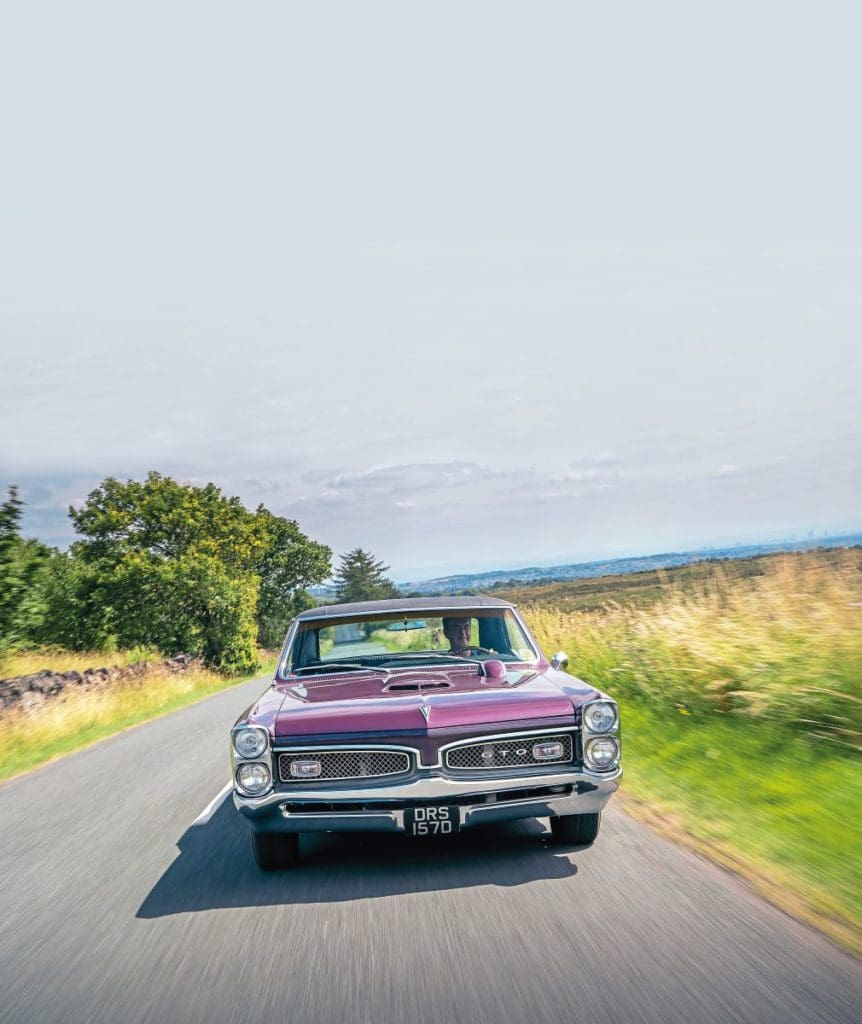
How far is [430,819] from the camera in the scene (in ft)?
15.1

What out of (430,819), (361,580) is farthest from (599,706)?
(361,580)

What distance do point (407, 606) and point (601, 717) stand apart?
218cm

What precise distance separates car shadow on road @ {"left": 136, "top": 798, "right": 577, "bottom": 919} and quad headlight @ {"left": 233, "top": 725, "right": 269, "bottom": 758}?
699 millimetres

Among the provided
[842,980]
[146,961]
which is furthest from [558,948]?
[146,961]

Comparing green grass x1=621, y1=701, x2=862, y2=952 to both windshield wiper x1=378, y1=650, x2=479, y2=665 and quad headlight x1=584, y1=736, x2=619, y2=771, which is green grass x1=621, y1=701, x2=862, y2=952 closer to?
quad headlight x1=584, y1=736, x2=619, y2=771

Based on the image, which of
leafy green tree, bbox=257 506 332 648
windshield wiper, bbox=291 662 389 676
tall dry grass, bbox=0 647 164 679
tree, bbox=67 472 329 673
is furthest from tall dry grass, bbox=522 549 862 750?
leafy green tree, bbox=257 506 332 648

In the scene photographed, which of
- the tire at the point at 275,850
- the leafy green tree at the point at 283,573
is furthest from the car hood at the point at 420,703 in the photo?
the leafy green tree at the point at 283,573

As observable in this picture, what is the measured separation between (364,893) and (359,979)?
1.10 meters

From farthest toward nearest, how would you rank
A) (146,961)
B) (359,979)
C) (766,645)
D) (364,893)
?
(766,645), (364,893), (146,961), (359,979)

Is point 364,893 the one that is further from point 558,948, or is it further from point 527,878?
point 558,948

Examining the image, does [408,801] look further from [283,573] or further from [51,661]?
[283,573]

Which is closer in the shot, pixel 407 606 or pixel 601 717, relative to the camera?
pixel 601 717

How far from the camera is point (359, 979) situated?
341 centimetres

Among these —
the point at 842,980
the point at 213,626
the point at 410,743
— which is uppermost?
the point at 213,626
